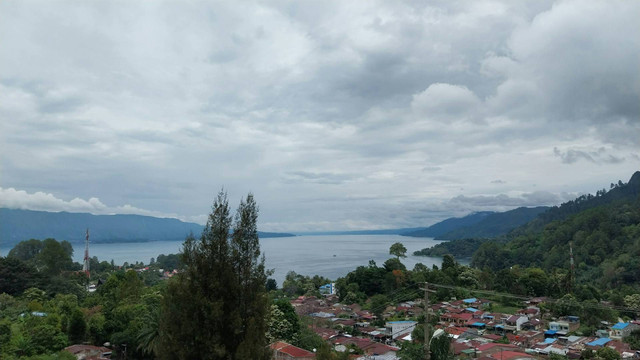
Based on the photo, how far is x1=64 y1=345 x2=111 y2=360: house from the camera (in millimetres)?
16609

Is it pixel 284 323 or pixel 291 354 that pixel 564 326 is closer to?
pixel 284 323

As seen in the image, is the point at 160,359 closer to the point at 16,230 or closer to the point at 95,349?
the point at 95,349

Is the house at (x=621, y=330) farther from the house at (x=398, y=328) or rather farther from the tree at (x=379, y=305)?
the tree at (x=379, y=305)

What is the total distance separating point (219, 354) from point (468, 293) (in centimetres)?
3349

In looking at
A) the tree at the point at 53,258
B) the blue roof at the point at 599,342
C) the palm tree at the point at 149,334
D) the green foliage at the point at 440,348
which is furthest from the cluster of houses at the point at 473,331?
the tree at the point at 53,258

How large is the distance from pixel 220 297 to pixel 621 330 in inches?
980

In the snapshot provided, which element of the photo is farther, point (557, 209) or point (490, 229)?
point (490, 229)

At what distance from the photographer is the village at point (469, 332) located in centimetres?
1864

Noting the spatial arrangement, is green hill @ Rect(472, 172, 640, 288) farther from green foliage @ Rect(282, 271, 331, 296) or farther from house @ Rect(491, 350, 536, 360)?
house @ Rect(491, 350, 536, 360)

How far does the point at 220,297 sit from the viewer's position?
5.54m

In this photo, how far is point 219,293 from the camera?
5.57m

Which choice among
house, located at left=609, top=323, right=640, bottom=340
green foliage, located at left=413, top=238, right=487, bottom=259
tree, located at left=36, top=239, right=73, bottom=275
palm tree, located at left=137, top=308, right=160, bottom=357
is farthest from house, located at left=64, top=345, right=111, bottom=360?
green foliage, located at left=413, top=238, right=487, bottom=259

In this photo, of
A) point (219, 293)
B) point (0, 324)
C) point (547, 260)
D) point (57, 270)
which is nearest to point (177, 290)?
point (219, 293)

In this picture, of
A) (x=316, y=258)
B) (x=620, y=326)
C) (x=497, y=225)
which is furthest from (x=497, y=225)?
(x=620, y=326)
